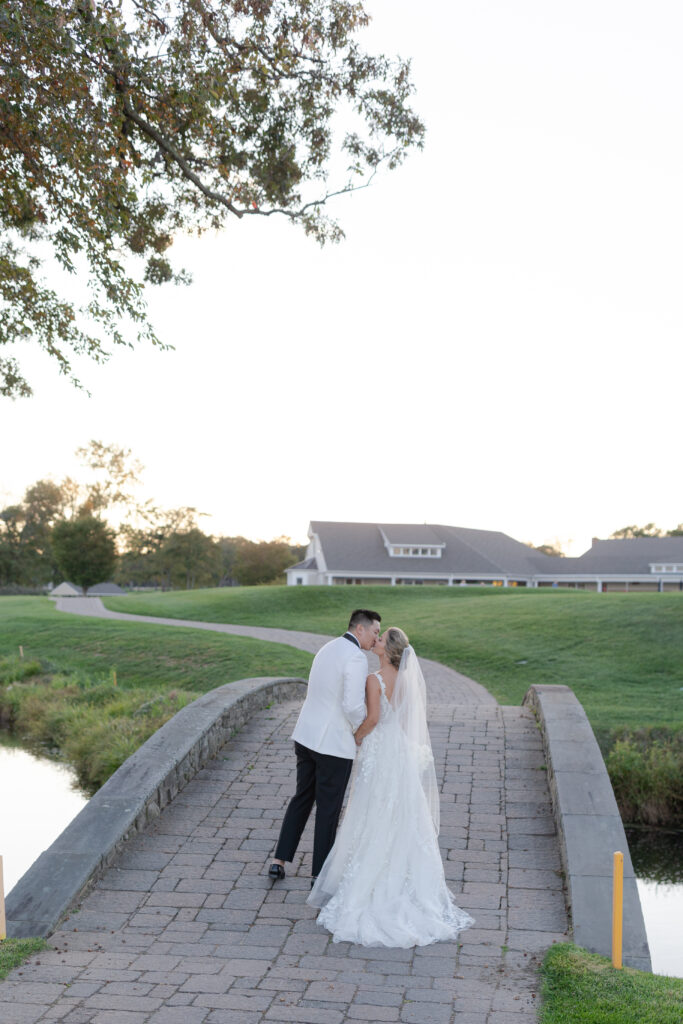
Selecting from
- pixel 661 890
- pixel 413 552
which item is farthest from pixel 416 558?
pixel 661 890

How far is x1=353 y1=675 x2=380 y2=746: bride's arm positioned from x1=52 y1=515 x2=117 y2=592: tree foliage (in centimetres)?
5514

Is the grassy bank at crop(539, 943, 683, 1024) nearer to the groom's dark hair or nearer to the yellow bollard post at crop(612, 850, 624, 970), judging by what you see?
the yellow bollard post at crop(612, 850, 624, 970)

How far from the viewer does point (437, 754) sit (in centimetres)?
1049

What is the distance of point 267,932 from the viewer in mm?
6215

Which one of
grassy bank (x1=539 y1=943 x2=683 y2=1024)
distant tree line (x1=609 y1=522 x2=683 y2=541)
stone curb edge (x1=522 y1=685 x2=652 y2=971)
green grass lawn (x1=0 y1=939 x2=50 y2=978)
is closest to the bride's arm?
stone curb edge (x1=522 y1=685 x2=652 y2=971)

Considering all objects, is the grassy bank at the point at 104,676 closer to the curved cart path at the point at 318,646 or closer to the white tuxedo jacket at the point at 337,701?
the curved cart path at the point at 318,646

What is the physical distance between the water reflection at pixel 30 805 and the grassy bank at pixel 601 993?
6784mm

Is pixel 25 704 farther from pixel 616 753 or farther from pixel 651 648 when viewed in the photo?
pixel 651 648

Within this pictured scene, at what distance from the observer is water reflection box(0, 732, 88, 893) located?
39.3ft

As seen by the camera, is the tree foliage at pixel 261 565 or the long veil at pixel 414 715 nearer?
the long veil at pixel 414 715

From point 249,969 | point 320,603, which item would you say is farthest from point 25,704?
point 320,603

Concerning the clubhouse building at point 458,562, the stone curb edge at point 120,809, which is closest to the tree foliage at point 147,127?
the stone curb edge at point 120,809

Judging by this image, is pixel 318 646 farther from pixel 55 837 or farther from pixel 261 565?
pixel 261 565

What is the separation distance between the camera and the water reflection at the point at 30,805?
471 inches
